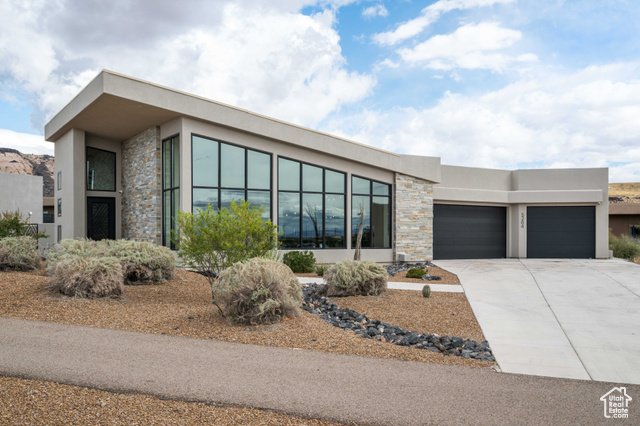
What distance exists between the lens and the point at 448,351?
5508 mm

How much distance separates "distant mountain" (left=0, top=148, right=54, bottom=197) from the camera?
188 feet

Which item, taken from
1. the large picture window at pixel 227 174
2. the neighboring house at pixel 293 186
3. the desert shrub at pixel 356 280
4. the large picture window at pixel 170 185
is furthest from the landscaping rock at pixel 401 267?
the large picture window at pixel 170 185

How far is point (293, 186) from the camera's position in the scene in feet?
50.0

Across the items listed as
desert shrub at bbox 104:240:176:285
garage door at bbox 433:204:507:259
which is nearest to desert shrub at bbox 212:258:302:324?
desert shrub at bbox 104:240:176:285

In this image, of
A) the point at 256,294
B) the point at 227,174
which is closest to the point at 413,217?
the point at 227,174

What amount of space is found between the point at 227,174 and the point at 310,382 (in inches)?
428

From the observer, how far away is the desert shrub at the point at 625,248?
65.0 ft

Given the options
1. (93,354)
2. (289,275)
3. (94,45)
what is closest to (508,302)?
(289,275)

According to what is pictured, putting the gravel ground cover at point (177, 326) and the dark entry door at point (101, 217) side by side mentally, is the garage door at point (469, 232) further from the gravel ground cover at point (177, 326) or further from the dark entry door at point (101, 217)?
the dark entry door at point (101, 217)

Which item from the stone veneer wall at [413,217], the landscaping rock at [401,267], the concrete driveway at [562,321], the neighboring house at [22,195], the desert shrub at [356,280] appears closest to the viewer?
the concrete driveway at [562,321]

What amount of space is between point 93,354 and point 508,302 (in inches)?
295

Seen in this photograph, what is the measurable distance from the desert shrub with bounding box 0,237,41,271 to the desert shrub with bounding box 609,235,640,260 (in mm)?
22998

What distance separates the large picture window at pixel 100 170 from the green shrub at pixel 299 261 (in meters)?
8.92

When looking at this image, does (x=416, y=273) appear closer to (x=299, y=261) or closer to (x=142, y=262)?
(x=299, y=261)
